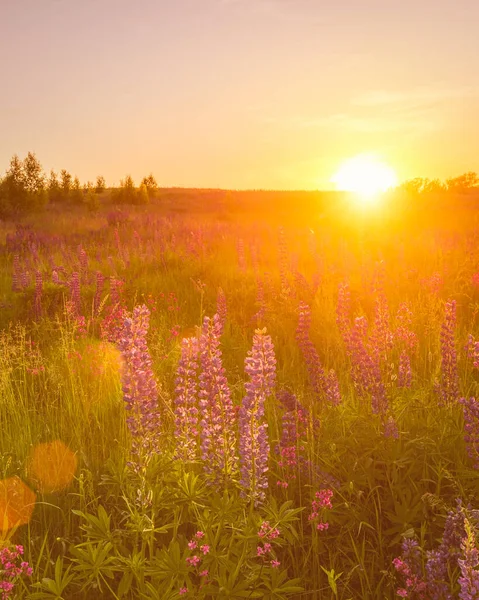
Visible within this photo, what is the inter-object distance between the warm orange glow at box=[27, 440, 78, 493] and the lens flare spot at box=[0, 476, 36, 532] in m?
0.09

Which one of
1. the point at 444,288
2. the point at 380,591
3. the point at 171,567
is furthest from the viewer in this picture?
the point at 444,288

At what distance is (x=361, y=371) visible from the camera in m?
3.12

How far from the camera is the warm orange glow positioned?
3.29 meters

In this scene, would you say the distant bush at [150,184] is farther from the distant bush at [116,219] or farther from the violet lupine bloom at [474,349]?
the violet lupine bloom at [474,349]

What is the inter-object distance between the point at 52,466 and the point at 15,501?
41cm

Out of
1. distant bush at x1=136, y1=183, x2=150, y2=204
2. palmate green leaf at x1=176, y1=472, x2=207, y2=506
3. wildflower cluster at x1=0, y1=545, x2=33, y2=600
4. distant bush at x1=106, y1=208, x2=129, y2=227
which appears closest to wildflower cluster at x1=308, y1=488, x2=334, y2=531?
palmate green leaf at x1=176, y1=472, x2=207, y2=506

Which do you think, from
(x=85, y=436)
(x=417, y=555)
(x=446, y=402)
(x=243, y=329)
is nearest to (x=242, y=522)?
(x=417, y=555)

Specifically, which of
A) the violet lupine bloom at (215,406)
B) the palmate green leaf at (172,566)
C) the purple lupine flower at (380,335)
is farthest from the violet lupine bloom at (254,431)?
the purple lupine flower at (380,335)

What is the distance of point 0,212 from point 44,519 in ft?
101

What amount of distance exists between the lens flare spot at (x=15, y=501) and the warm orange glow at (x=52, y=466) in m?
0.09

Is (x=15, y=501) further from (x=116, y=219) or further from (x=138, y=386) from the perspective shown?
(x=116, y=219)

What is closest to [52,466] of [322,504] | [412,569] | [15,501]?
[15,501]

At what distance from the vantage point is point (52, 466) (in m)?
3.53

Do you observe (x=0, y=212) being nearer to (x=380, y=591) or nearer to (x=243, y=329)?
(x=243, y=329)
